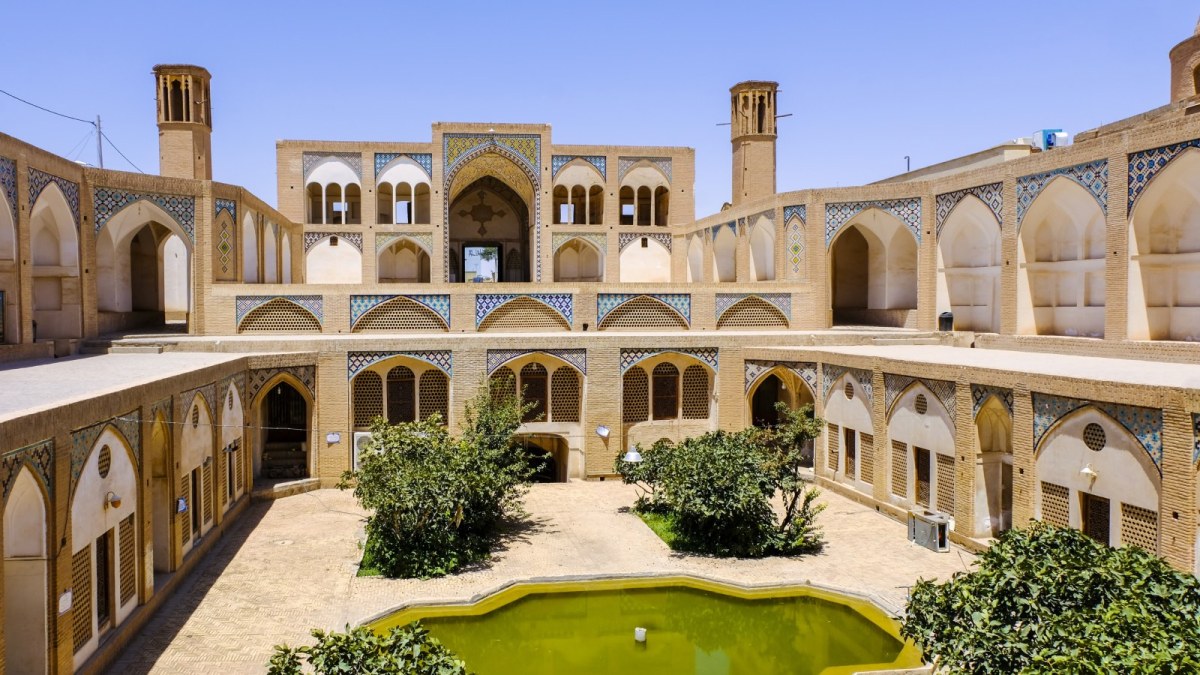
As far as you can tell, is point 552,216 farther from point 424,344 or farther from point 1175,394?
point 1175,394

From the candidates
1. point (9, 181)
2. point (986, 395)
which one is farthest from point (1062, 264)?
point (9, 181)

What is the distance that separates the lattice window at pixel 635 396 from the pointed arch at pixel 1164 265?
6.84 metres

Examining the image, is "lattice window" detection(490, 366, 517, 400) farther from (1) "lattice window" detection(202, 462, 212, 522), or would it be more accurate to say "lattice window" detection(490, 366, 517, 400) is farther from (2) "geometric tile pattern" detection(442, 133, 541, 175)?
(2) "geometric tile pattern" detection(442, 133, 541, 175)

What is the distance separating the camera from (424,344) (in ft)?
43.6

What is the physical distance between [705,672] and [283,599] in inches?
157

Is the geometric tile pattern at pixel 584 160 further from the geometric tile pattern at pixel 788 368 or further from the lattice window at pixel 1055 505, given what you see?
the lattice window at pixel 1055 505

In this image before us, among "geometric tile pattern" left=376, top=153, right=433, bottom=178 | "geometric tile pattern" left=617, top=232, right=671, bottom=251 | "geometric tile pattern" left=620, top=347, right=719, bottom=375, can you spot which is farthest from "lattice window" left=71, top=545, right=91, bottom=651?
"geometric tile pattern" left=617, top=232, right=671, bottom=251

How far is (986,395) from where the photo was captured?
9586 mm

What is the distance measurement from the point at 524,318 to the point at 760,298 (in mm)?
4343

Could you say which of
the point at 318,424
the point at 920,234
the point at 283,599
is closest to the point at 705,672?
the point at 283,599

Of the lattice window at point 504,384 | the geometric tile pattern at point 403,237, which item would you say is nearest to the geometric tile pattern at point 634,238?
the geometric tile pattern at point 403,237

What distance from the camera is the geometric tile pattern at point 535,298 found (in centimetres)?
1480

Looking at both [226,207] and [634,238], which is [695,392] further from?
[634,238]

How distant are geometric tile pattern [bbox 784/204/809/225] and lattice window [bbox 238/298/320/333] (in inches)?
346
